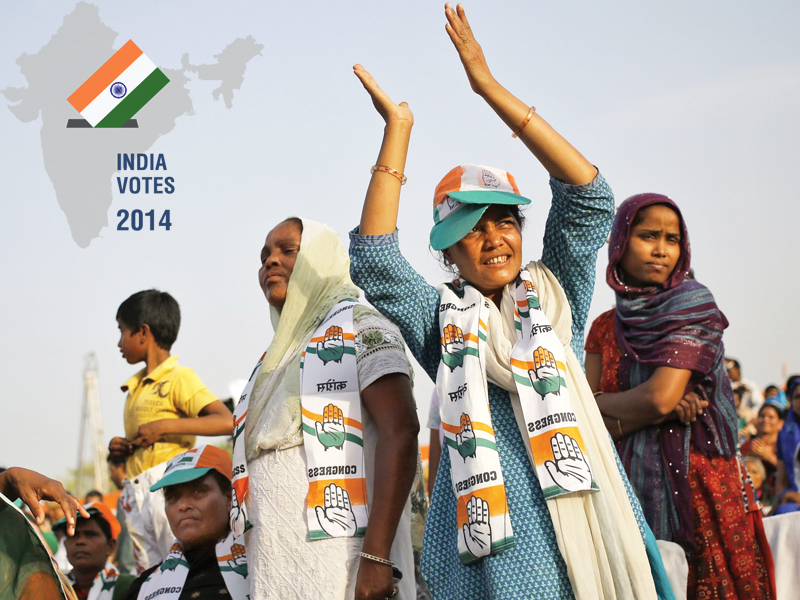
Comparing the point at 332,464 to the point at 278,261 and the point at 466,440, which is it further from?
the point at 278,261

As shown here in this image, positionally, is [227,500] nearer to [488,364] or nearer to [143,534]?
[143,534]

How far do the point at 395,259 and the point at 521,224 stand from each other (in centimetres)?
54

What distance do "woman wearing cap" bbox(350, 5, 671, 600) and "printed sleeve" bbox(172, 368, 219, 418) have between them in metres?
2.53

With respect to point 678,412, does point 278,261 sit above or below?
above

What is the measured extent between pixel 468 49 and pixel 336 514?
5.25 feet

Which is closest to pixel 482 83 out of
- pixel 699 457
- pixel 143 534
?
pixel 699 457

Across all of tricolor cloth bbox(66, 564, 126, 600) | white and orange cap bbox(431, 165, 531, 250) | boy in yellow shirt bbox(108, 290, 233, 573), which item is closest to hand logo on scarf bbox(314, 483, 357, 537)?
white and orange cap bbox(431, 165, 531, 250)

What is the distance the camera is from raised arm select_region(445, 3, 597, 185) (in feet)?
7.96

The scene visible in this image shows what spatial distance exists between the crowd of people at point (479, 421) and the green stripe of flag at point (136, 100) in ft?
11.7

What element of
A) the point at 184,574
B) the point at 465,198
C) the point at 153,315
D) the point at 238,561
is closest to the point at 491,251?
the point at 465,198

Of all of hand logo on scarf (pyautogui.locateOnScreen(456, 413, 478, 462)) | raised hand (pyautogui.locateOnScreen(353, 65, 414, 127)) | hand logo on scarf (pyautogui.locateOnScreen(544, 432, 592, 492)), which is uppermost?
raised hand (pyautogui.locateOnScreen(353, 65, 414, 127))

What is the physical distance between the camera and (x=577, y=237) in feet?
8.33

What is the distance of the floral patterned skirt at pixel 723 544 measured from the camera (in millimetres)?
3143

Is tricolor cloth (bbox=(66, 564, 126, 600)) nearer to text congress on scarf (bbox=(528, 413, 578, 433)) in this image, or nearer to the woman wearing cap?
the woman wearing cap
